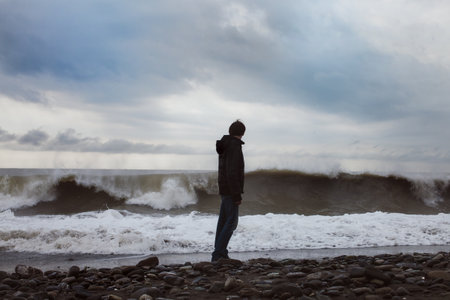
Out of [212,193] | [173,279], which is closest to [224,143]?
[173,279]

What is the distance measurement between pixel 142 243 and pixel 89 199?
7985 mm

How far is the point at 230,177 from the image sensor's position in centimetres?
548

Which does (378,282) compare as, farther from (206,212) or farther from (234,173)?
(206,212)

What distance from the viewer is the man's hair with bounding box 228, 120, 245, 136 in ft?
18.6

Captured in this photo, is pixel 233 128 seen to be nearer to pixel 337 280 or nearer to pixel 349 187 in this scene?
pixel 337 280

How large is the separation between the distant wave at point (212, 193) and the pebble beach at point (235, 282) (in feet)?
25.8

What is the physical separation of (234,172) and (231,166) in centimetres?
9

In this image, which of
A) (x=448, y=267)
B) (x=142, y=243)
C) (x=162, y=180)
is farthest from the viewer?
(x=162, y=180)

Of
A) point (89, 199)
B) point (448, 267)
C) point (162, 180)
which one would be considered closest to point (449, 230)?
point (448, 267)

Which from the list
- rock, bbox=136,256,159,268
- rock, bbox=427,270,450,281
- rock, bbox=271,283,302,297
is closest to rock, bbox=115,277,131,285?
rock, bbox=136,256,159,268

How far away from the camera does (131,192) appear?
595 inches

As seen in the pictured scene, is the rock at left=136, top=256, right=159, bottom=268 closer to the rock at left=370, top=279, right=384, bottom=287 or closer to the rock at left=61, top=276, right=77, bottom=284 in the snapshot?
the rock at left=61, top=276, right=77, bottom=284

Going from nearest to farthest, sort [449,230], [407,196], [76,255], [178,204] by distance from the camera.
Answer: [76,255], [449,230], [178,204], [407,196]

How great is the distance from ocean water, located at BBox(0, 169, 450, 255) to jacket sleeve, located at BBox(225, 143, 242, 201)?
2.55 m
